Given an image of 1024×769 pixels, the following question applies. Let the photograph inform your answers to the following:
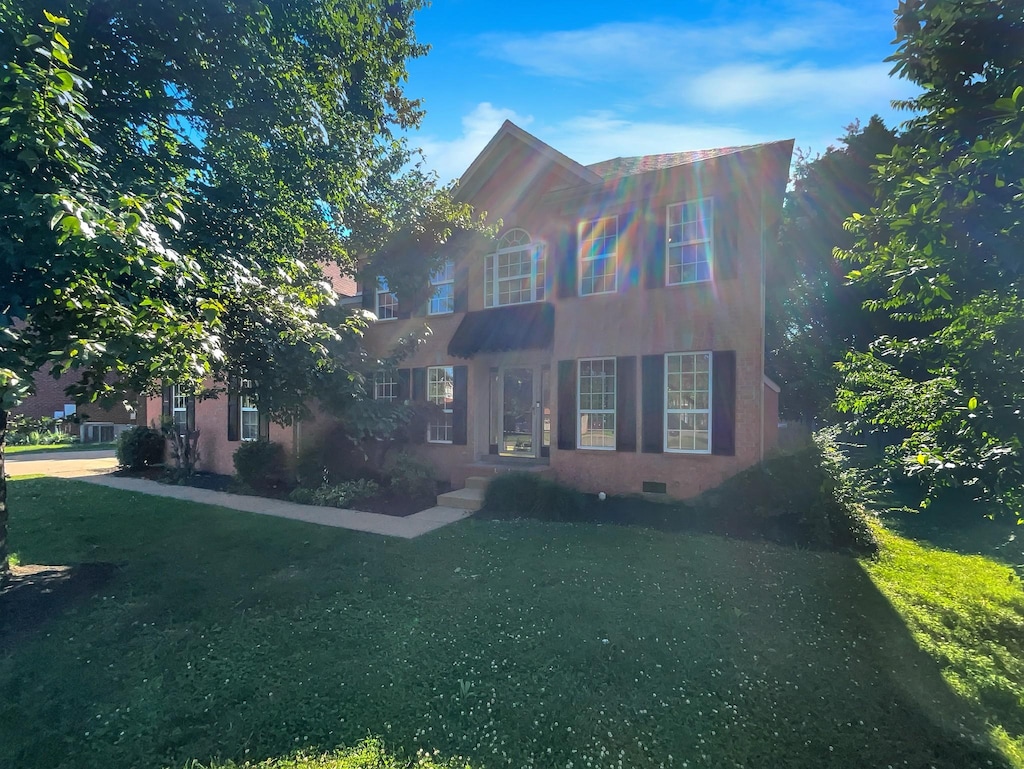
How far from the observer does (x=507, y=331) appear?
1062 centimetres

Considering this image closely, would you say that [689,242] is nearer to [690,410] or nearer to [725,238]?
[725,238]

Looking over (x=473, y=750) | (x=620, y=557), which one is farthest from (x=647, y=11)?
(x=473, y=750)

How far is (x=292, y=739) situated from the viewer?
124 inches

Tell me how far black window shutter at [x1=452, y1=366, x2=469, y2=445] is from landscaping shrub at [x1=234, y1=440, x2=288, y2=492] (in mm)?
4245

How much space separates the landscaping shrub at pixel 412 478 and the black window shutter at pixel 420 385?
1892 millimetres

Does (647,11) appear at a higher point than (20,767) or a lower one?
higher

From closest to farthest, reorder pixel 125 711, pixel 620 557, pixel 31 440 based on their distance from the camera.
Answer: pixel 125 711
pixel 620 557
pixel 31 440

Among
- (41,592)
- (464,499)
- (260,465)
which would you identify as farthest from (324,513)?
(41,592)

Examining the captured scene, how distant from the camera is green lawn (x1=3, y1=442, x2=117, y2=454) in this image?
70.9 feet

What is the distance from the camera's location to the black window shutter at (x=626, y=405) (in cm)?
942

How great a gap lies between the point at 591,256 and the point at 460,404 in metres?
4.22

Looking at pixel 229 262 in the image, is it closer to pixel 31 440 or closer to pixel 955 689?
pixel 955 689

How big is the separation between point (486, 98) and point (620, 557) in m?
7.62

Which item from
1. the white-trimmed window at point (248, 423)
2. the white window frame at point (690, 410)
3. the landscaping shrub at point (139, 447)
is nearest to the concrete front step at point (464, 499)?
the white window frame at point (690, 410)
